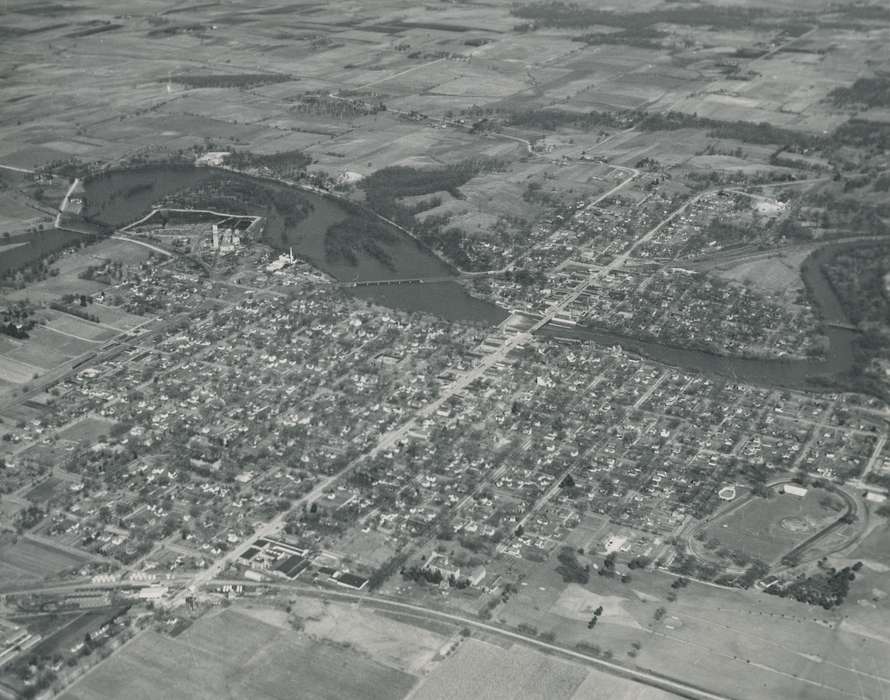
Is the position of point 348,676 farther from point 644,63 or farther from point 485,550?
point 644,63

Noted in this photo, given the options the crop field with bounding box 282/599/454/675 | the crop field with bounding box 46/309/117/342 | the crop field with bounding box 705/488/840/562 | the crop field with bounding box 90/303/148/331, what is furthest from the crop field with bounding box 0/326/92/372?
the crop field with bounding box 705/488/840/562

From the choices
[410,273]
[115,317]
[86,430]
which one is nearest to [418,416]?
[86,430]

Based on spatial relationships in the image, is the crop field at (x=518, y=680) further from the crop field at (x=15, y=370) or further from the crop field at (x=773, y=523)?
the crop field at (x=15, y=370)

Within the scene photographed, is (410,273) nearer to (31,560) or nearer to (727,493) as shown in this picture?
(727,493)

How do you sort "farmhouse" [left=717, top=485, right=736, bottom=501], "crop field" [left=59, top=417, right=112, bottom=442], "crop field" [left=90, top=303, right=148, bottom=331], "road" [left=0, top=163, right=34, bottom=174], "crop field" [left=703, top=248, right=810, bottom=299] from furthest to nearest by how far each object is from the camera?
"road" [left=0, top=163, right=34, bottom=174], "crop field" [left=703, top=248, right=810, bottom=299], "crop field" [left=90, top=303, right=148, bottom=331], "crop field" [left=59, top=417, right=112, bottom=442], "farmhouse" [left=717, top=485, right=736, bottom=501]

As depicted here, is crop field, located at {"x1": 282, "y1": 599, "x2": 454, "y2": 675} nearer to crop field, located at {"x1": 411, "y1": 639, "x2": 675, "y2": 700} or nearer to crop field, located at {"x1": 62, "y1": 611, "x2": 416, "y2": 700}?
crop field, located at {"x1": 62, "y1": 611, "x2": 416, "y2": 700}

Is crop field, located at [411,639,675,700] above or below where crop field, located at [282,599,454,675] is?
below
